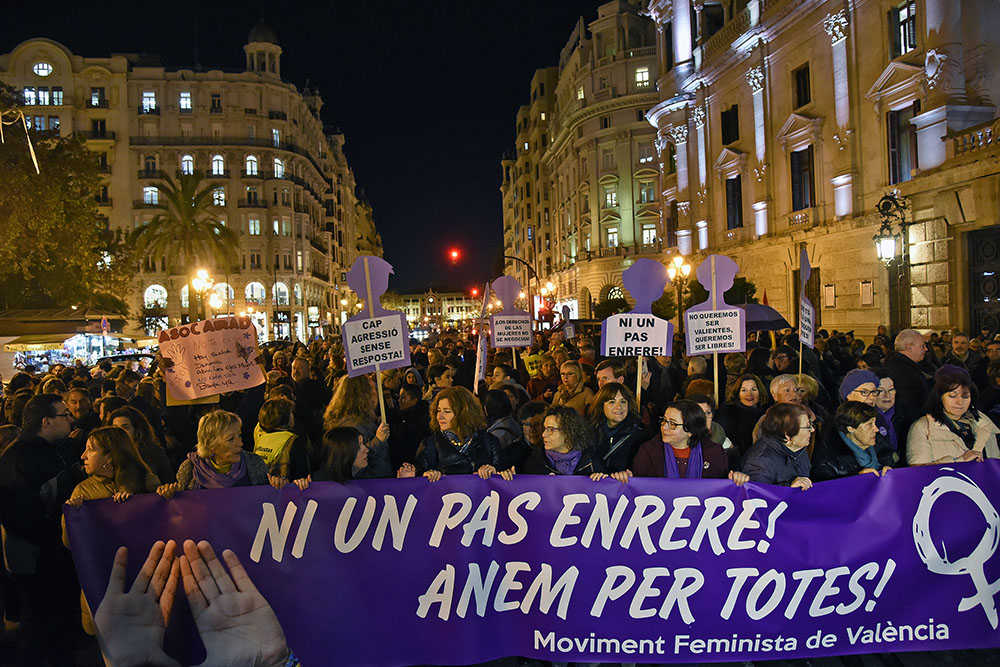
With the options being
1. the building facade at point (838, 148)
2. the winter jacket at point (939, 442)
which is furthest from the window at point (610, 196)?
the winter jacket at point (939, 442)

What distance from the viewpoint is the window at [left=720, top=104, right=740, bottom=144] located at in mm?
32062

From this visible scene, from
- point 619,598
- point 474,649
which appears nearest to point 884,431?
point 619,598

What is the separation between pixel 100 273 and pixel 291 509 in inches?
1282

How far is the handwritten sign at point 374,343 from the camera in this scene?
5848mm

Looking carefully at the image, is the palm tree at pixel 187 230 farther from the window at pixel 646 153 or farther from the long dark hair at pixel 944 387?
the long dark hair at pixel 944 387

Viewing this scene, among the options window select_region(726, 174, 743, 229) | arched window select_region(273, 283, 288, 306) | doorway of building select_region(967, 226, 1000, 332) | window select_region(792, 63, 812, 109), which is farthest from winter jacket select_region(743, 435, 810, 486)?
arched window select_region(273, 283, 288, 306)

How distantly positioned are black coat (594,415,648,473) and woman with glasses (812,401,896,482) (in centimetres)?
127

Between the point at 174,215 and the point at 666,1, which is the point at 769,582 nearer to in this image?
the point at 666,1

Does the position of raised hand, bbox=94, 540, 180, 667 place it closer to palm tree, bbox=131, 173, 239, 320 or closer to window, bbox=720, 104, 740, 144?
window, bbox=720, 104, 740, 144

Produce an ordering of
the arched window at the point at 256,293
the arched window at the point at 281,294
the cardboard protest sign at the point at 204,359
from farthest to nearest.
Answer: the arched window at the point at 281,294 < the arched window at the point at 256,293 < the cardboard protest sign at the point at 204,359

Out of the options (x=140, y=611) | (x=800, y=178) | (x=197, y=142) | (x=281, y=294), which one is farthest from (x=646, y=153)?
(x=140, y=611)

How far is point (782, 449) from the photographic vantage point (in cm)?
472

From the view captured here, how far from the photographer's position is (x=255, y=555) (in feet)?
14.4

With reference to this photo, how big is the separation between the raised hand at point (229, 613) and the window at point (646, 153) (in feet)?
185
